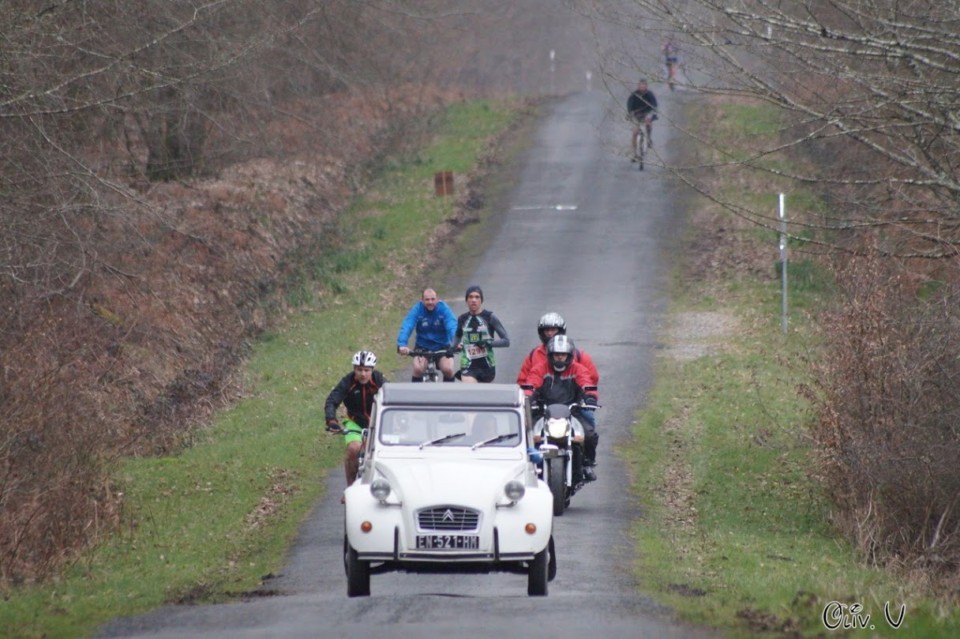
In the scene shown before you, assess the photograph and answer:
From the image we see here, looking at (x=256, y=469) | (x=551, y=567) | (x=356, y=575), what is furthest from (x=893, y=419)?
(x=256, y=469)

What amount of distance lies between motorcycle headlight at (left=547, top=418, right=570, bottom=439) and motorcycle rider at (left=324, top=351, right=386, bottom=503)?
5.95ft

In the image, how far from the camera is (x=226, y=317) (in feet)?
85.5

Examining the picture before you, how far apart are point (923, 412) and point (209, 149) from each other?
19.0 meters

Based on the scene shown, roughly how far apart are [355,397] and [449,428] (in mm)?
2602

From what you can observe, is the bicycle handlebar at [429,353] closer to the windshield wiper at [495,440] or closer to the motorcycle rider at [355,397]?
the motorcycle rider at [355,397]

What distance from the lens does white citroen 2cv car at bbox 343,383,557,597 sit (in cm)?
1071

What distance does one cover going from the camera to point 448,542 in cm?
1070

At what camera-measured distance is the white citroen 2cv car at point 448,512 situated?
10.7 meters

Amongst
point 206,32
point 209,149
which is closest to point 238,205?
point 209,149

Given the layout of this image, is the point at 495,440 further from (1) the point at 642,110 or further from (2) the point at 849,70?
(1) the point at 642,110

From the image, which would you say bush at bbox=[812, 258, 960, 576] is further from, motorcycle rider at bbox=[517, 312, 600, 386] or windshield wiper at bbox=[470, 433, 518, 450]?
windshield wiper at bbox=[470, 433, 518, 450]

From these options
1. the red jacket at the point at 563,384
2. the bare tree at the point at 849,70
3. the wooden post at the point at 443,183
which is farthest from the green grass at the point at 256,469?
the bare tree at the point at 849,70

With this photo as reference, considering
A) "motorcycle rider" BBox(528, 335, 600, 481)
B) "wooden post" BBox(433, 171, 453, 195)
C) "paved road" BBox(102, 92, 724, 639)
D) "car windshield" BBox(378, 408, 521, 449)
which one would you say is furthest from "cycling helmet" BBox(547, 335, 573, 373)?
"wooden post" BBox(433, 171, 453, 195)

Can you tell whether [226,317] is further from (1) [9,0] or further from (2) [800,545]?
(2) [800,545]
